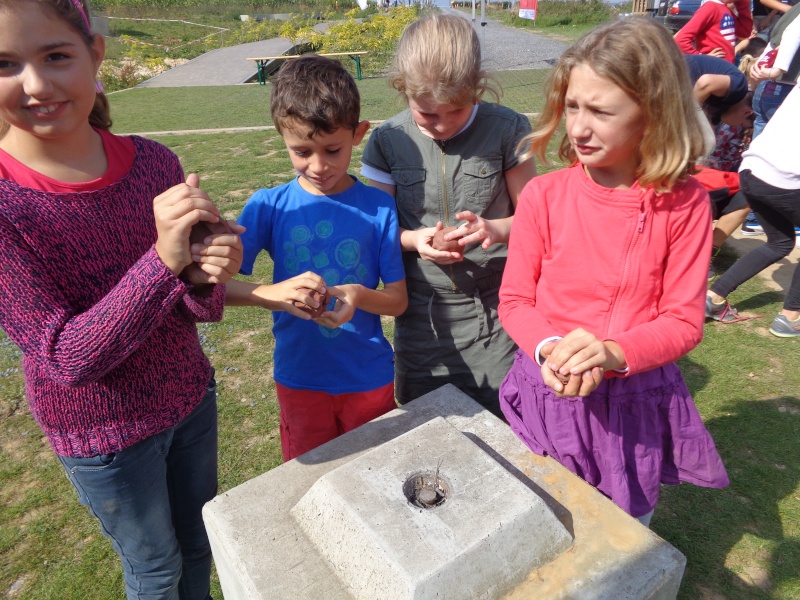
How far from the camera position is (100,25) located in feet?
5.01

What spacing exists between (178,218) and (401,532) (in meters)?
0.84

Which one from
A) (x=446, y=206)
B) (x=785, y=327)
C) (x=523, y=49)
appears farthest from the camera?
(x=523, y=49)

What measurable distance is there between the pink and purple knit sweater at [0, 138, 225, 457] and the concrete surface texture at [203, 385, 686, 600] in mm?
350

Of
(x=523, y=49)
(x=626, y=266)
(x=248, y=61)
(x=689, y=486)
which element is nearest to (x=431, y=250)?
(x=626, y=266)

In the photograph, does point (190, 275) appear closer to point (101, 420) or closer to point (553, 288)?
point (101, 420)

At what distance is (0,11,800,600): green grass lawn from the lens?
2.38 metres

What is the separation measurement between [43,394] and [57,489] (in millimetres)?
1845

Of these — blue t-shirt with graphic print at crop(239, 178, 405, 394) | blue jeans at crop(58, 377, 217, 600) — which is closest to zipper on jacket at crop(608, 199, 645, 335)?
blue t-shirt with graphic print at crop(239, 178, 405, 394)

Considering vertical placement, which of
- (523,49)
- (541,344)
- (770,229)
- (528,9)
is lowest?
(523,49)

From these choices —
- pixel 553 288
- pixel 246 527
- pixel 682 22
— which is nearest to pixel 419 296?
pixel 553 288

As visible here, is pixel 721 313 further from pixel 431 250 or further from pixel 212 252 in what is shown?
pixel 212 252

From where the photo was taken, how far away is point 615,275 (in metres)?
1.56

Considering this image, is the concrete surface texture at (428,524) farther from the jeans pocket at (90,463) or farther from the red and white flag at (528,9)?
the red and white flag at (528,9)

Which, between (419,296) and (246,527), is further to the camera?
(419,296)
